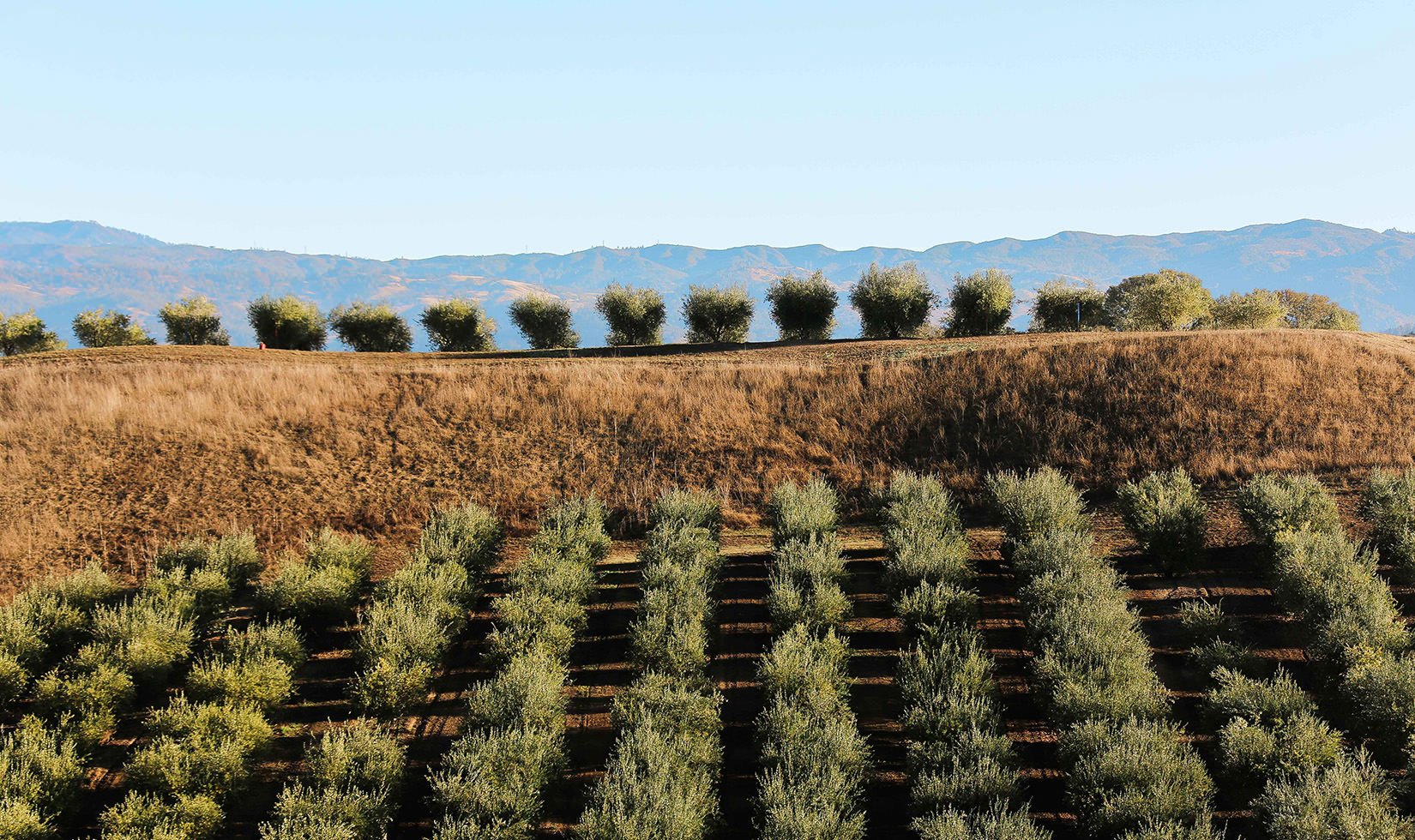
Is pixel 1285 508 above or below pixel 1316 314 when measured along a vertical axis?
below

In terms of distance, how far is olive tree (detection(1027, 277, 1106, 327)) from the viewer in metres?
45.5

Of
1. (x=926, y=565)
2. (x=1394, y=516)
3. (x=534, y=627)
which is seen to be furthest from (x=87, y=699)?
(x=1394, y=516)

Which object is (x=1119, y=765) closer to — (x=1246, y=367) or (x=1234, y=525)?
(x=1234, y=525)

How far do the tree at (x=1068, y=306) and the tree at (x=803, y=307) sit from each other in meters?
12.0

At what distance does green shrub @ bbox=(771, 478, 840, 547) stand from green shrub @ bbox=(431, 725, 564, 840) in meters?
6.69

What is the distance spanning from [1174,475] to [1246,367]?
29.3ft

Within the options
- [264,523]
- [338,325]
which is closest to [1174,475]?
[264,523]

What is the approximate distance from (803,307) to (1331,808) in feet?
126

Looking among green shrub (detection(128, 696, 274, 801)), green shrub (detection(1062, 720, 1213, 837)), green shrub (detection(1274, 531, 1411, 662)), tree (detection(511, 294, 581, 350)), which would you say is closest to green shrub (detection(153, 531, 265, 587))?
green shrub (detection(128, 696, 274, 801))

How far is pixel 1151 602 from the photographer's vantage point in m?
14.1

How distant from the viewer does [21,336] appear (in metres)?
57.3

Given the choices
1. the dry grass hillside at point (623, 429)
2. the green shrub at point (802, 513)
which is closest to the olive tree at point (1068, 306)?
the dry grass hillside at point (623, 429)

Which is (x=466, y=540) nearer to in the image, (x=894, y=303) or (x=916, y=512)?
(x=916, y=512)

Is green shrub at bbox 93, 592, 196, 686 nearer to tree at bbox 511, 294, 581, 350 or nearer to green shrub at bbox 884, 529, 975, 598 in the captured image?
green shrub at bbox 884, 529, 975, 598
